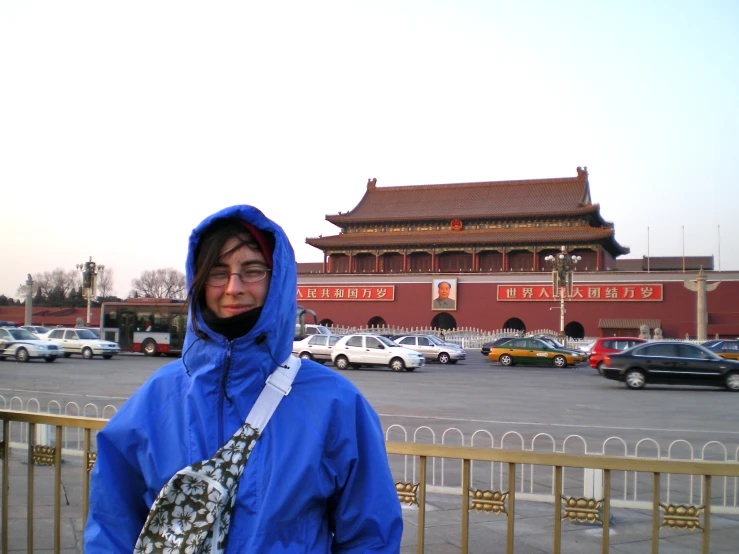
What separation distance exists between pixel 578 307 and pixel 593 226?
6963 millimetres

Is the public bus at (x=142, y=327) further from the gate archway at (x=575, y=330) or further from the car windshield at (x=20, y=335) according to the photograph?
Answer: the gate archway at (x=575, y=330)

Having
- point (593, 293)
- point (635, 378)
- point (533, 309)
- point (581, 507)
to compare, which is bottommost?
point (635, 378)

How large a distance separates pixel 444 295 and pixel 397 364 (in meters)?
19.9

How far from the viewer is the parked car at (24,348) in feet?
78.0

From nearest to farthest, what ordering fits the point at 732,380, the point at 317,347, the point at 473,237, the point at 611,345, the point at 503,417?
the point at 503,417, the point at 732,380, the point at 611,345, the point at 317,347, the point at 473,237

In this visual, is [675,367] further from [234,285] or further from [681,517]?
[234,285]

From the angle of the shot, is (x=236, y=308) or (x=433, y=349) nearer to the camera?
(x=236, y=308)

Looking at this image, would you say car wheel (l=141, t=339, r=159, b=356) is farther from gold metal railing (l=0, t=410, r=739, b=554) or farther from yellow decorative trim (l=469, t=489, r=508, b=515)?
yellow decorative trim (l=469, t=489, r=508, b=515)

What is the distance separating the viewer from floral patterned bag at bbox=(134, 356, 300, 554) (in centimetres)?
169

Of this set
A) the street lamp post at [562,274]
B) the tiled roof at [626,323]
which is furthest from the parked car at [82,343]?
the tiled roof at [626,323]

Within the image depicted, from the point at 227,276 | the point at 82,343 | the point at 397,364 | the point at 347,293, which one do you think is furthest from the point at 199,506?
the point at 347,293

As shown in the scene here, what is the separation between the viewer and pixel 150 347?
28.4m

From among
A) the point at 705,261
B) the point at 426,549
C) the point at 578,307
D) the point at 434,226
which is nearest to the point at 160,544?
the point at 426,549

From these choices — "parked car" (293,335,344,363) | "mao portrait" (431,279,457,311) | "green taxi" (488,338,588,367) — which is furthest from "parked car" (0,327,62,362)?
"mao portrait" (431,279,457,311)
